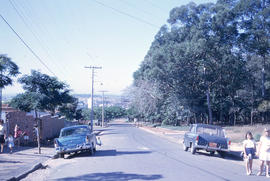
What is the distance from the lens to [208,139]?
16.2 meters

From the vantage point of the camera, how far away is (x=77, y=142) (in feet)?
51.4

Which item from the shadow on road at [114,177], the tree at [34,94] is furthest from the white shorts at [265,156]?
the tree at [34,94]

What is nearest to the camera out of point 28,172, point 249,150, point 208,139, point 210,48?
point 249,150

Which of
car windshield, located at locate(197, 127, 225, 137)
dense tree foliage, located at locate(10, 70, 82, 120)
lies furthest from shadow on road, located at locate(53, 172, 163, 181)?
dense tree foliage, located at locate(10, 70, 82, 120)

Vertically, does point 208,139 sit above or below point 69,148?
above

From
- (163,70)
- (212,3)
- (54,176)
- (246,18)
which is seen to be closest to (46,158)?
(54,176)

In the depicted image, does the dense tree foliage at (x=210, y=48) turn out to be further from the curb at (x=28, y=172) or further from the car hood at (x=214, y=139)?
the curb at (x=28, y=172)

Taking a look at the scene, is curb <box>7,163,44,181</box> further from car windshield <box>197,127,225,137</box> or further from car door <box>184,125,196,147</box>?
car windshield <box>197,127,225,137</box>

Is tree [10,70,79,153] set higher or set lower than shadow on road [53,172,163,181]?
higher

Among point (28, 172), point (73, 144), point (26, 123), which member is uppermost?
point (26, 123)

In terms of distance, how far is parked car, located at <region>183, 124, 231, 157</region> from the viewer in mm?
16078

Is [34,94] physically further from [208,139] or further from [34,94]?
[208,139]

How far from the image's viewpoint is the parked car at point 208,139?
1608cm

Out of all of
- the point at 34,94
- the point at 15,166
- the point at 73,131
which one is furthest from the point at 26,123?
the point at 15,166
